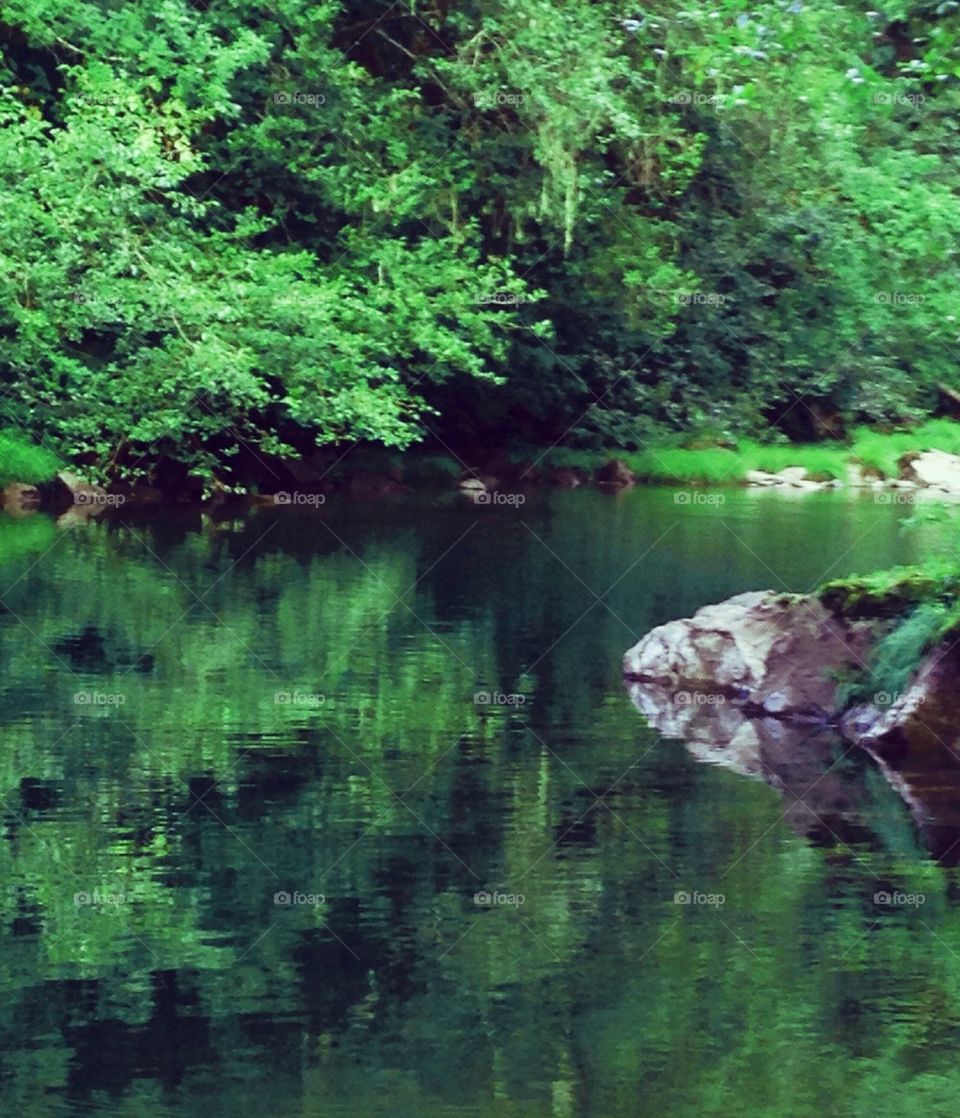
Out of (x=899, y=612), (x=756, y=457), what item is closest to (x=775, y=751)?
(x=899, y=612)

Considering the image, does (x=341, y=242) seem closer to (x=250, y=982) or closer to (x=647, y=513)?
(x=647, y=513)

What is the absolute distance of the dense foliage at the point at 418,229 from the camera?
27.6 metres

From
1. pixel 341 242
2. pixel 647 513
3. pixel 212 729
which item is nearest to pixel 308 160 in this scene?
pixel 341 242

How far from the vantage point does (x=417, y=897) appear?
28.9 ft

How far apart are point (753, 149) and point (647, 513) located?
10581 millimetres

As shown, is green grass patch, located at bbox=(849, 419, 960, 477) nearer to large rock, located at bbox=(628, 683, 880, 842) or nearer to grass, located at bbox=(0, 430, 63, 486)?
grass, located at bbox=(0, 430, 63, 486)

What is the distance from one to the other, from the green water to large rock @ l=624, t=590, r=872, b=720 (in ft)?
1.73

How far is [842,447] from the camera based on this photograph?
→ 134ft

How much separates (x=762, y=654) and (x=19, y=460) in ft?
53.0

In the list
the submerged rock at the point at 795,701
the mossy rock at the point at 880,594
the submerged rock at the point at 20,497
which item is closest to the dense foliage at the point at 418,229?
the submerged rock at the point at 20,497

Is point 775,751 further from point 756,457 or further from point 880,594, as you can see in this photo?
point 756,457

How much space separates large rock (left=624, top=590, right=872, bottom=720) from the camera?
14.2m

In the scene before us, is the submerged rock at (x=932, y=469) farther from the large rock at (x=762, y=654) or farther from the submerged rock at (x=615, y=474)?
the large rock at (x=762, y=654)

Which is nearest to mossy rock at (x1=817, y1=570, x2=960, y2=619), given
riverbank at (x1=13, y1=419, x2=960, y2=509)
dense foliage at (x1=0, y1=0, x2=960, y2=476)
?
dense foliage at (x1=0, y1=0, x2=960, y2=476)
